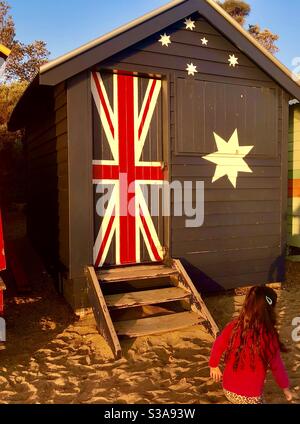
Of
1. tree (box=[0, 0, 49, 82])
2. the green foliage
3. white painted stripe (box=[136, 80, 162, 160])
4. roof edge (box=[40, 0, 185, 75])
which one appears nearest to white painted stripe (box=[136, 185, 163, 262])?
white painted stripe (box=[136, 80, 162, 160])

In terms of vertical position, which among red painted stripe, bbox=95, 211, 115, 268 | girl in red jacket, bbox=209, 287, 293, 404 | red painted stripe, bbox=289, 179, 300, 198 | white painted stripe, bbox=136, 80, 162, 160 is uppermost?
white painted stripe, bbox=136, 80, 162, 160

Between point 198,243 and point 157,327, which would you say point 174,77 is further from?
point 157,327

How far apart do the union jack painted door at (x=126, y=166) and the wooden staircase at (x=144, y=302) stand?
39cm

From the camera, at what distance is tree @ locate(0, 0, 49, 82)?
24453 millimetres

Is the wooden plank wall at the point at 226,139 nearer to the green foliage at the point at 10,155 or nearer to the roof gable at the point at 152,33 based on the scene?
the roof gable at the point at 152,33

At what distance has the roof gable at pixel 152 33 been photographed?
5.19 m

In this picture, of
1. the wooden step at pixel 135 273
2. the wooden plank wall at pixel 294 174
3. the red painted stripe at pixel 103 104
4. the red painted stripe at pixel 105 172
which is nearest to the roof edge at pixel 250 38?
the wooden plank wall at pixel 294 174

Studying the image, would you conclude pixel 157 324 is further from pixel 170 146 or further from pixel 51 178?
pixel 51 178

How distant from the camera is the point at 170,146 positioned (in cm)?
607

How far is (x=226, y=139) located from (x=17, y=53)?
73.0 feet

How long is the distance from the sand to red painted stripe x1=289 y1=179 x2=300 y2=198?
3736mm

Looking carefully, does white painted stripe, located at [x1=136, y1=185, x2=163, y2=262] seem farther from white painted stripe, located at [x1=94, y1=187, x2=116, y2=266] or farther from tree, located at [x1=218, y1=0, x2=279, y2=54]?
tree, located at [x1=218, y1=0, x2=279, y2=54]
